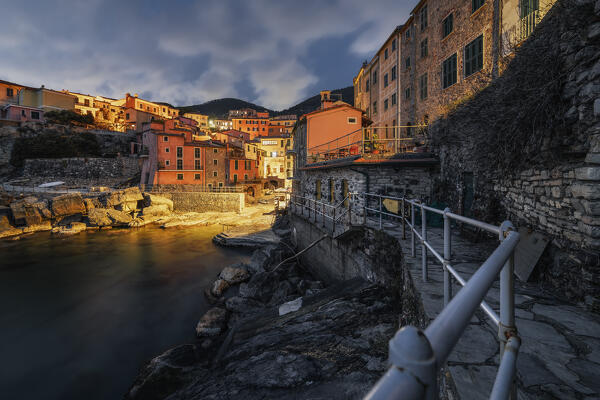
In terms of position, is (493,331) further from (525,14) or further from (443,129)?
(525,14)

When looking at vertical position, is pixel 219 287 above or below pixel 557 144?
below

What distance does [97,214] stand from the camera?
27938 mm

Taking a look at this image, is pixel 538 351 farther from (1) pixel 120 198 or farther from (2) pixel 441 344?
(1) pixel 120 198

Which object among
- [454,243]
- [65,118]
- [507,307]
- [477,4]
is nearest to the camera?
[507,307]

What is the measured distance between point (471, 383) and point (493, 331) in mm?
878

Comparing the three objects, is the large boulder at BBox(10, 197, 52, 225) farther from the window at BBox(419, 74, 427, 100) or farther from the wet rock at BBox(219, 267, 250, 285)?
the window at BBox(419, 74, 427, 100)

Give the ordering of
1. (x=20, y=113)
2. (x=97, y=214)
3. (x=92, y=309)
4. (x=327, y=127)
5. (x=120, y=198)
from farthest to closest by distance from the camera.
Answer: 1. (x=20, y=113)
2. (x=120, y=198)
3. (x=97, y=214)
4. (x=327, y=127)
5. (x=92, y=309)

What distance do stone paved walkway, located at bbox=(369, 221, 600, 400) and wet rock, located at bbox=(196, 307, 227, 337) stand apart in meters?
7.94

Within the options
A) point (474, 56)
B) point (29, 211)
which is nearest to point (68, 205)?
point (29, 211)

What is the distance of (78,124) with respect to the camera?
45.6 metres

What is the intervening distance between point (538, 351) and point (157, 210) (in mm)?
35182

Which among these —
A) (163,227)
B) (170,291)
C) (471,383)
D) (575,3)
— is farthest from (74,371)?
(163,227)

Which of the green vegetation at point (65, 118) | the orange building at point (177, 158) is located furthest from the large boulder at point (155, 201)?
the green vegetation at point (65, 118)

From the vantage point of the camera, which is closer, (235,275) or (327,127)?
(235,275)
